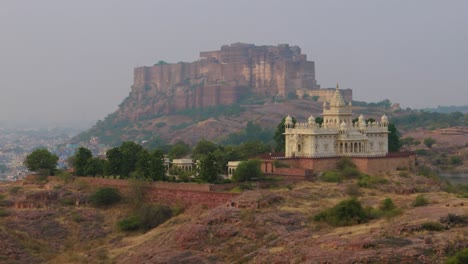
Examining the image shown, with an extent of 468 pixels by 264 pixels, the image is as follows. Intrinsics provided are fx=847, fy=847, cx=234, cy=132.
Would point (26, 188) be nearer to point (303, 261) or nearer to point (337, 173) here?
point (337, 173)

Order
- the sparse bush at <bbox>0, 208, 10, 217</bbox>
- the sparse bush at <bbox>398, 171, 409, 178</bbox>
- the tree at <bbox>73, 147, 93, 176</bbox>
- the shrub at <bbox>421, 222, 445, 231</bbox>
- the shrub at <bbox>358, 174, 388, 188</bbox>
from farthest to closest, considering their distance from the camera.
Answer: the tree at <bbox>73, 147, 93, 176</bbox>
the sparse bush at <bbox>398, 171, 409, 178</bbox>
the shrub at <bbox>358, 174, 388, 188</bbox>
the sparse bush at <bbox>0, 208, 10, 217</bbox>
the shrub at <bbox>421, 222, 445, 231</bbox>

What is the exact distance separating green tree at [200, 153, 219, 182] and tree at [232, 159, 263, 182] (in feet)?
4.52

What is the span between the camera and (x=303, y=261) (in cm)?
3609

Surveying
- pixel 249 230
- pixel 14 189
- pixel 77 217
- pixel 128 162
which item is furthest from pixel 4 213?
pixel 249 230

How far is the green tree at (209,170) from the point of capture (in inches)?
2130

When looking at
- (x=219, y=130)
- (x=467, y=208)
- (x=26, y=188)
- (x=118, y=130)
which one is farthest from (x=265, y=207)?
(x=118, y=130)

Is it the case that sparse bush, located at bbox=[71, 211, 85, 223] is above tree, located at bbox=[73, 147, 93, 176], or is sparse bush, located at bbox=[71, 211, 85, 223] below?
below

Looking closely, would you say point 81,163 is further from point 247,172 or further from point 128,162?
point 247,172

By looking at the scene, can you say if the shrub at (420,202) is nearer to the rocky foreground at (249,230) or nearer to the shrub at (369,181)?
the rocky foreground at (249,230)

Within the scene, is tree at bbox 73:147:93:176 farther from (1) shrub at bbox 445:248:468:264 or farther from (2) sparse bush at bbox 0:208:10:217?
(1) shrub at bbox 445:248:468:264

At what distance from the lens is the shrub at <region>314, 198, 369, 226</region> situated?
41.5 meters

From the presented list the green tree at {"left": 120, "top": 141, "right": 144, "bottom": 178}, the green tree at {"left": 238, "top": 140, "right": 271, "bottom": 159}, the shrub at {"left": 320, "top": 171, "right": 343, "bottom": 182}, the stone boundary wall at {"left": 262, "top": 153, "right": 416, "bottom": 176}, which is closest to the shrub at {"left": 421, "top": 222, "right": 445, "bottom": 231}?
the shrub at {"left": 320, "top": 171, "right": 343, "bottom": 182}

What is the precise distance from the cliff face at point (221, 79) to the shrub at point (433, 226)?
115 m

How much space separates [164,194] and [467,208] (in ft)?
65.5
